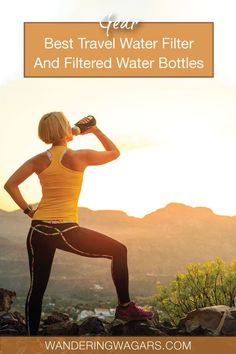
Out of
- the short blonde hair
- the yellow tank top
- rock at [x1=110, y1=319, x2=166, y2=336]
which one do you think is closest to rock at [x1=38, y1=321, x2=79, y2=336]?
rock at [x1=110, y1=319, x2=166, y2=336]

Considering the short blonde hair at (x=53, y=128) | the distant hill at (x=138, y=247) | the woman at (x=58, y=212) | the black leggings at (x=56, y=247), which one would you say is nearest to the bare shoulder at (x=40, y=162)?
the woman at (x=58, y=212)

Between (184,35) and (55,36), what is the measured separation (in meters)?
1.39

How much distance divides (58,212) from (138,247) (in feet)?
5.78

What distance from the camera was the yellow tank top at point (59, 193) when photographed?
740cm

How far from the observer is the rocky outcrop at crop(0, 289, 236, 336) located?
25.4 feet

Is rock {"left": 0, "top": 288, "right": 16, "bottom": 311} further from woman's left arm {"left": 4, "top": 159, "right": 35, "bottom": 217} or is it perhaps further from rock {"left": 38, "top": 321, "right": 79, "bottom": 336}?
woman's left arm {"left": 4, "top": 159, "right": 35, "bottom": 217}

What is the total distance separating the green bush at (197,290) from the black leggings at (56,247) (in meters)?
1.32

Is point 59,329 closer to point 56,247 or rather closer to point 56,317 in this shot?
point 56,317

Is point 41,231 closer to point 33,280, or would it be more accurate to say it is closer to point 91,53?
point 33,280

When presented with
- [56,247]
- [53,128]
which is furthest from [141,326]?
[53,128]

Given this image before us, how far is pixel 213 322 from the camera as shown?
7.91 meters

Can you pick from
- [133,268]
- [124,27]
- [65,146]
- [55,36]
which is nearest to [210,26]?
[124,27]

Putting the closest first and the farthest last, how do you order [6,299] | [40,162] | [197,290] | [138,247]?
→ [40,162]
[6,299]
[138,247]
[197,290]

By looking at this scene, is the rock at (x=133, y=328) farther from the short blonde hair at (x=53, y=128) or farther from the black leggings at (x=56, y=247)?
the short blonde hair at (x=53, y=128)
